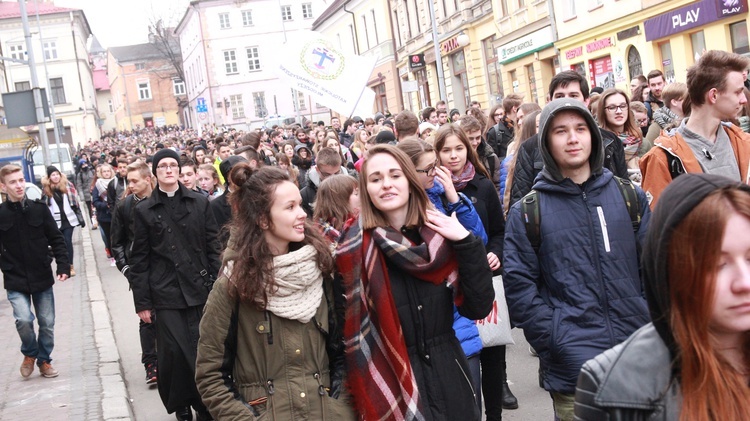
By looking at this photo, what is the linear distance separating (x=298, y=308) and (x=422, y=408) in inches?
25.5

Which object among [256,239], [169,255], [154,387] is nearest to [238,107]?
[154,387]

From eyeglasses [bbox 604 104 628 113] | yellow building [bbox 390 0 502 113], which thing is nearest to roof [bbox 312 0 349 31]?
yellow building [bbox 390 0 502 113]

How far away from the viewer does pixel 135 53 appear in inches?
5187

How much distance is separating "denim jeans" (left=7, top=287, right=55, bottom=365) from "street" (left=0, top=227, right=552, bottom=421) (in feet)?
0.89

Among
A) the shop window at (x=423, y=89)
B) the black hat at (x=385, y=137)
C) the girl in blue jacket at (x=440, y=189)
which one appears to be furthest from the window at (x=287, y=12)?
the girl in blue jacket at (x=440, y=189)

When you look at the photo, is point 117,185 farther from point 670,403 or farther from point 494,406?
point 670,403

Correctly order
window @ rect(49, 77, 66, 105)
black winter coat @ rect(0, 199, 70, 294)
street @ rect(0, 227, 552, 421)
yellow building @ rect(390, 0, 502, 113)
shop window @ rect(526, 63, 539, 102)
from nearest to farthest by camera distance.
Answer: street @ rect(0, 227, 552, 421) → black winter coat @ rect(0, 199, 70, 294) → shop window @ rect(526, 63, 539, 102) → yellow building @ rect(390, 0, 502, 113) → window @ rect(49, 77, 66, 105)

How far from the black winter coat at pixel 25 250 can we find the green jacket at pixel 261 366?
18.8 feet

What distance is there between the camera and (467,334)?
4.62m

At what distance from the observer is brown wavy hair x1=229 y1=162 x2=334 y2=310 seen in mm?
3789

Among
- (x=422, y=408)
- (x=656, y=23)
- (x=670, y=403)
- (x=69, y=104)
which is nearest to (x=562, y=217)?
(x=422, y=408)

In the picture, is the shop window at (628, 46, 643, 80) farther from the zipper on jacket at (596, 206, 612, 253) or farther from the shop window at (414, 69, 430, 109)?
the zipper on jacket at (596, 206, 612, 253)

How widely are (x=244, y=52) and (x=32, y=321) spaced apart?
76.3 metres

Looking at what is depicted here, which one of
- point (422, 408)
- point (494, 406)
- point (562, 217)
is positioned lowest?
point (494, 406)
